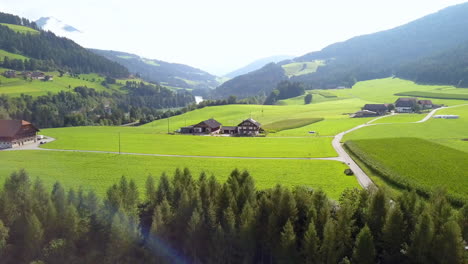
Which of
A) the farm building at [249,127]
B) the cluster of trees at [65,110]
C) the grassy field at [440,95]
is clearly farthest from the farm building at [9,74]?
the grassy field at [440,95]

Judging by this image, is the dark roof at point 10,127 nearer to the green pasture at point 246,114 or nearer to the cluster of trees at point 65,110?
the green pasture at point 246,114

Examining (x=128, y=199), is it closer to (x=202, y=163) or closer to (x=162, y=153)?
(x=202, y=163)

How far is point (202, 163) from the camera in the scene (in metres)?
56.8

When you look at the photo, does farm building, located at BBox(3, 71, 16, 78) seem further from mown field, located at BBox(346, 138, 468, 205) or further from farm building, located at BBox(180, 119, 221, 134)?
mown field, located at BBox(346, 138, 468, 205)

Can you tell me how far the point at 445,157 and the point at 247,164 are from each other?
1216 inches

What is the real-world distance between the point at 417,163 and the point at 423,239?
2926 centimetres

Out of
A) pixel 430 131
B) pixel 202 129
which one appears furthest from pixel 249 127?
pixel 430 131

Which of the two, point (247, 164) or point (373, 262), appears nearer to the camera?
point (373, 262)

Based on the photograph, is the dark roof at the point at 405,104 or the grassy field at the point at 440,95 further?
the grassy field at the point at 440,95

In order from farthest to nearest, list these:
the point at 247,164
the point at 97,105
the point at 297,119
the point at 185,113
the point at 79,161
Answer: the point at 97,105 < the point at 185,113 < the point at 297,119 < the point at 79,161 < the point at 247,164

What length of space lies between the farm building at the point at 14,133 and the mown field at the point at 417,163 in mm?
74786

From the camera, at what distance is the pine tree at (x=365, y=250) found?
2388 cm

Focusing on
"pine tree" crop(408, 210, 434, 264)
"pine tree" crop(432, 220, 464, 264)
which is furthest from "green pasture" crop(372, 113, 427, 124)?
"pine tree" crop(432, 220, 464, 264)

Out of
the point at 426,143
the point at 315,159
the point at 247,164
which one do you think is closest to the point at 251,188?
the point at 247,164
